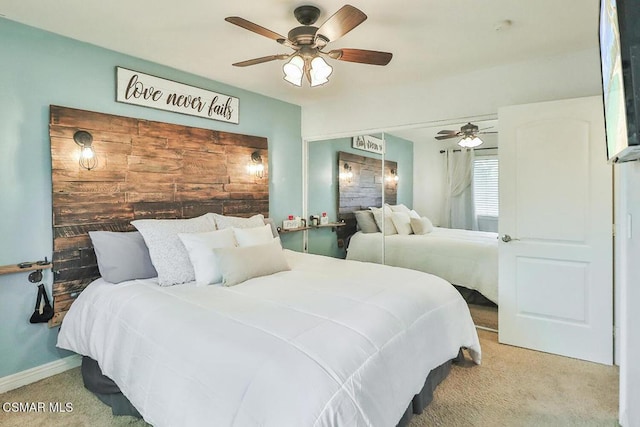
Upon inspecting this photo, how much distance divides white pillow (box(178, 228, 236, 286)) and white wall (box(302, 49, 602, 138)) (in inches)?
84.2

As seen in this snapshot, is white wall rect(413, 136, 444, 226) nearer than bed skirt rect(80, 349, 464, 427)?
No

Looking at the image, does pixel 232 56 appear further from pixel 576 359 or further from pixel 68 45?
pixel 576 359

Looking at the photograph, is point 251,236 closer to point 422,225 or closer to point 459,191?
point 422,225

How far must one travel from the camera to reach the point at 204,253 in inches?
94.4

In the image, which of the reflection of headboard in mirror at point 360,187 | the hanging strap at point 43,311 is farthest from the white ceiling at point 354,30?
the hanging strap at point 43,311

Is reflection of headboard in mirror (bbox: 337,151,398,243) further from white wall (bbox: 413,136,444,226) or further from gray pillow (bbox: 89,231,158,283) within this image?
gray pillow (bbox: 89,231,158,283)

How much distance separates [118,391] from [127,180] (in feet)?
5.18

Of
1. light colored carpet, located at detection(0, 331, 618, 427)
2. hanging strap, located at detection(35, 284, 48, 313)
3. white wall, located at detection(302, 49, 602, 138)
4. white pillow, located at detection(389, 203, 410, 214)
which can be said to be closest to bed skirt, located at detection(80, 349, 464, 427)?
light colored carpet, located at detection(0, 331, 618, 427)

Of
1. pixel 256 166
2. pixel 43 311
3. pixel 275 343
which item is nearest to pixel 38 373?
pixel 43 311

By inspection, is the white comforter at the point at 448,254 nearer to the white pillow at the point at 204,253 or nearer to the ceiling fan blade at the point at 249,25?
the white pillow at the point at 204,253

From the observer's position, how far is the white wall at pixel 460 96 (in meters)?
2.73

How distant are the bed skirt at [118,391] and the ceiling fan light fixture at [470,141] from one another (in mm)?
1963

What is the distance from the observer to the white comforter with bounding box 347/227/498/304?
3125 mm

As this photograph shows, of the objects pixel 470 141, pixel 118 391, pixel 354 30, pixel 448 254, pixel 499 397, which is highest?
pixel 354 30
